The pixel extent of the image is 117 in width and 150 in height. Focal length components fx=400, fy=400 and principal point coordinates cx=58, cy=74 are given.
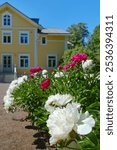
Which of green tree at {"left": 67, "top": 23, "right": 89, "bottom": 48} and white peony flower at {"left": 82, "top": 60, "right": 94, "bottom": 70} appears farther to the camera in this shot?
green tree at {"left": 67, "top": 23, "right": 89, "bottom": 48}

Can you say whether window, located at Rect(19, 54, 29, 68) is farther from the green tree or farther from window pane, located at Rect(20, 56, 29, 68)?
the green tree

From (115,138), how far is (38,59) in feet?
132

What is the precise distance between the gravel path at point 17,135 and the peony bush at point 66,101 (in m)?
0.39

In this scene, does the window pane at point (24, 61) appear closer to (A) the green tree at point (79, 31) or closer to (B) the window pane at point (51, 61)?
(B) the window pane at point (51, 61)

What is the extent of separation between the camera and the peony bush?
167cm

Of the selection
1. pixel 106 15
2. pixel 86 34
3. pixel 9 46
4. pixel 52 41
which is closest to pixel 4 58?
pixel 9 46

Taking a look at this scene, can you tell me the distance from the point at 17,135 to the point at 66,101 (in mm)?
5167

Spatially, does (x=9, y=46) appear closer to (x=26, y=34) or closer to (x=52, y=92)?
(x=26, y=34)

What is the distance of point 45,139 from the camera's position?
6723mm

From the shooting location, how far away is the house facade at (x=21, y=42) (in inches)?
1602

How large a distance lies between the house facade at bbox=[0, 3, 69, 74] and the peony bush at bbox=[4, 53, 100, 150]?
32709mm

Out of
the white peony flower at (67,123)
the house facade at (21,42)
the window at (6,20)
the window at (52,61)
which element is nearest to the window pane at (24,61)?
the house facade at (21,42)

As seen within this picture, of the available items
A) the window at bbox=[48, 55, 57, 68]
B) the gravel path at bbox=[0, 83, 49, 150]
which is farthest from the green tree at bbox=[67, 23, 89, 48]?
the gravel path at bbox=[0, 83, 49, 150]

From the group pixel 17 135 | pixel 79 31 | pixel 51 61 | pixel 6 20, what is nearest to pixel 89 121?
pixel 17 135
